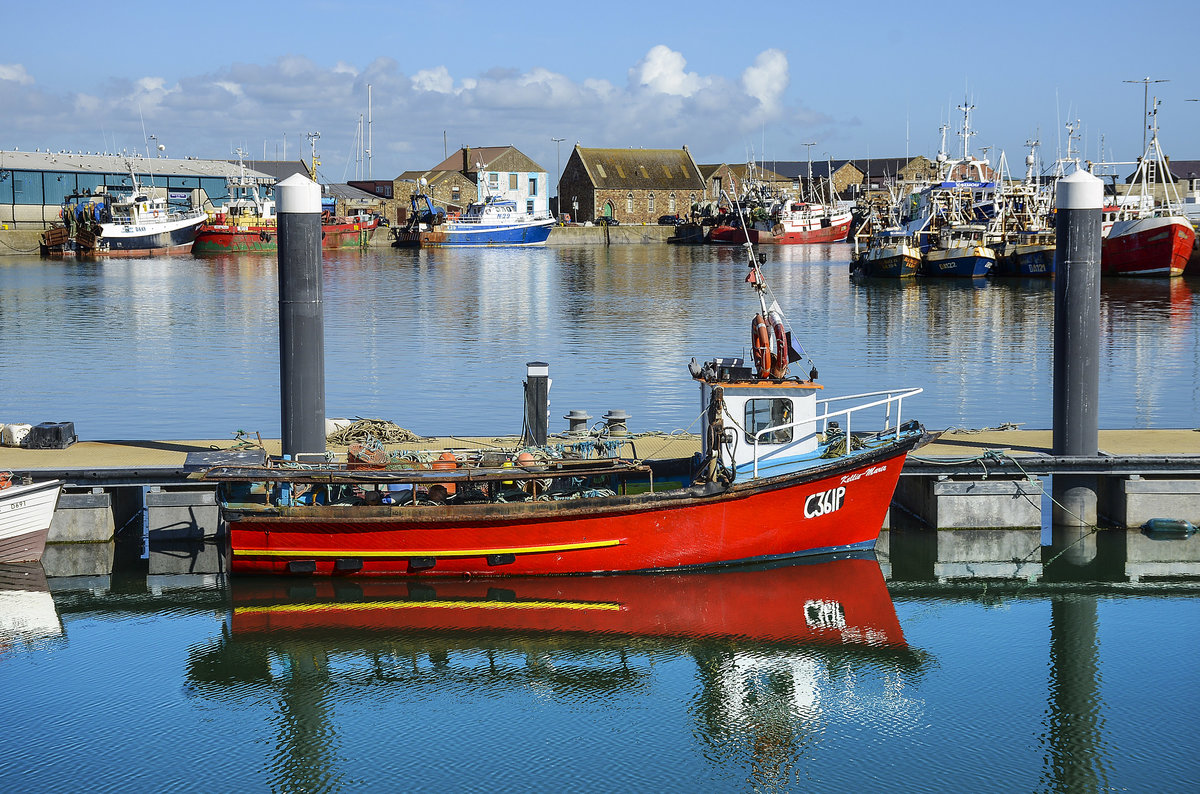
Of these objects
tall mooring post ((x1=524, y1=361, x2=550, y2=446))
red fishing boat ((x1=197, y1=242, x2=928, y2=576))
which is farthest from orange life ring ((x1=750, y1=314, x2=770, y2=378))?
tall mooring post ((x1=524, y1=361, x2=550, y2=446))

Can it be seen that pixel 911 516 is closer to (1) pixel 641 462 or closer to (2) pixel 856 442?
(2) pixel 856 442

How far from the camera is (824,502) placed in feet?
45.3

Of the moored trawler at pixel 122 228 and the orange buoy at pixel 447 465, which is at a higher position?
the moored trawler at pixel 122 228

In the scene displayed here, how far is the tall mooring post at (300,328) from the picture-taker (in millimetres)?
14648

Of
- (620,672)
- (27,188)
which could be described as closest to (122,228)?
(27,188)

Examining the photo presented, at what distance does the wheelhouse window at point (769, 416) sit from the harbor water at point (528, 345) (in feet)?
9.63

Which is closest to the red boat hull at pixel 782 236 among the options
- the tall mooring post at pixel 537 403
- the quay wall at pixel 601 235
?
the quay wall at pixel 601 235

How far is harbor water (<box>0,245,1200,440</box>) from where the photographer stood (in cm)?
2402

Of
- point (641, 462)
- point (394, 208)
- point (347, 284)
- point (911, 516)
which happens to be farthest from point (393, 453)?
point (394, 208)

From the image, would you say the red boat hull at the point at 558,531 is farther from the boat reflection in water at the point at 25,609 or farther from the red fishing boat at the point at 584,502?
the boat reflection in water at the point at 25,609

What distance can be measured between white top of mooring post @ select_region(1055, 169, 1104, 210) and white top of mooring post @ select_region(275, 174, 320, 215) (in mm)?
8662

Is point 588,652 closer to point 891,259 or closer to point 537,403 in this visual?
point 537,403

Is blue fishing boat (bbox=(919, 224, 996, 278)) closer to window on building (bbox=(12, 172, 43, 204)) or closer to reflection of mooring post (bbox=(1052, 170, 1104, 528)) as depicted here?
reflection of mooring post (bbox=(1052, 170, 1104, 528))

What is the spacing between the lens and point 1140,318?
41.3 metres
